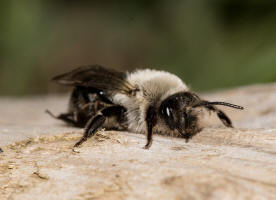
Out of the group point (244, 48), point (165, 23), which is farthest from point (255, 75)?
point (165, 23)

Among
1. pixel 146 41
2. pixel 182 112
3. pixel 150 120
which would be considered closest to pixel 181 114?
pixel 182 112

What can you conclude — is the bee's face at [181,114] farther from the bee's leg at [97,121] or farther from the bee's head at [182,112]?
the bee's leg at [97,121]

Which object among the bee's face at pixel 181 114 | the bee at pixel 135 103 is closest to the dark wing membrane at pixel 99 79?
the bee at pixel 135 103

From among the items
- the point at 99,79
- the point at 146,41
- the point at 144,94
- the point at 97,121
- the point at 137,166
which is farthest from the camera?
the point at 146,41

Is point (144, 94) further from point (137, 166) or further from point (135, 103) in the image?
point (137, 166)

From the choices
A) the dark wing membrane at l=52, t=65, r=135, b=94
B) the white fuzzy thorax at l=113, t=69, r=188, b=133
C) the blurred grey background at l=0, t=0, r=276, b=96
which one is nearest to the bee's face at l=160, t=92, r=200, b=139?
the white fuzzy thorax at l=113, t=69, r=188, b=133

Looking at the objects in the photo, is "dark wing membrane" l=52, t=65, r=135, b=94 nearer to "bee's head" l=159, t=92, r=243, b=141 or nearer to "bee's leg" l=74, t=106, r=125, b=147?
"bee's leg" l=74, t=106, r=125, b=147
